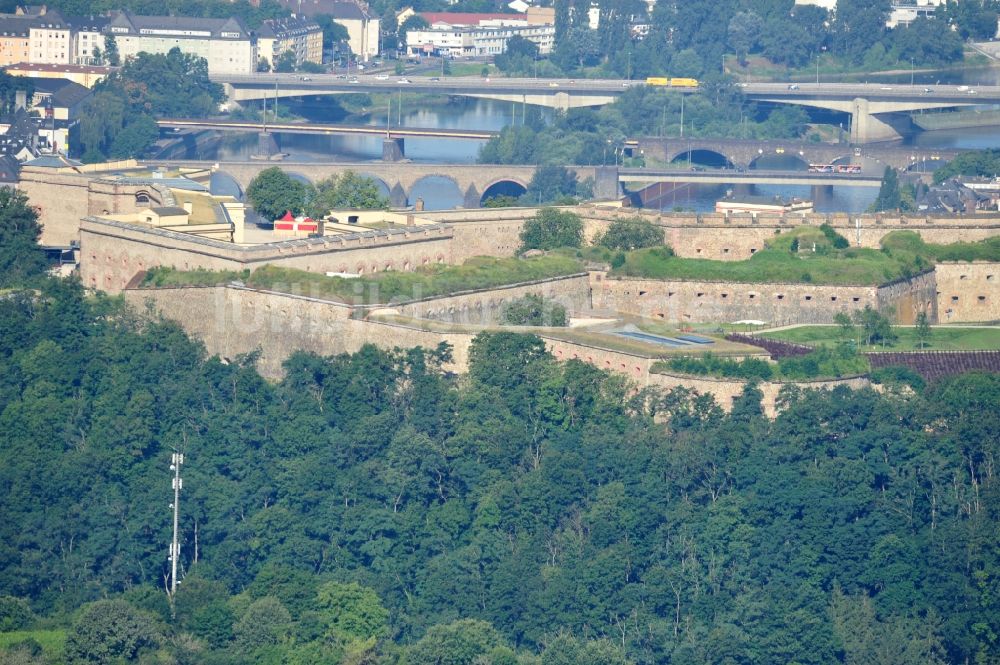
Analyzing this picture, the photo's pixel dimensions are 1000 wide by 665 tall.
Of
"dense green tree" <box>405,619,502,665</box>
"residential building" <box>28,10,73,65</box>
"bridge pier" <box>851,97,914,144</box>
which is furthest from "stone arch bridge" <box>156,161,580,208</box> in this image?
"dense green tree" <box>405,619,502,665</box>

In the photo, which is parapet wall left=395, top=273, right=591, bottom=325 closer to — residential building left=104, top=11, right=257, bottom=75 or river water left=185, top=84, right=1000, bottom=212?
river water left=185, top=84, right=1000, bottom=212

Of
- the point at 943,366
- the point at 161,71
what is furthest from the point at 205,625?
the point at 161,71

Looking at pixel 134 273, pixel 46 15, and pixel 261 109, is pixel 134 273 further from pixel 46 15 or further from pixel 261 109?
pixel 46 15

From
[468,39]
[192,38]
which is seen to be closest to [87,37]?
[192,38]

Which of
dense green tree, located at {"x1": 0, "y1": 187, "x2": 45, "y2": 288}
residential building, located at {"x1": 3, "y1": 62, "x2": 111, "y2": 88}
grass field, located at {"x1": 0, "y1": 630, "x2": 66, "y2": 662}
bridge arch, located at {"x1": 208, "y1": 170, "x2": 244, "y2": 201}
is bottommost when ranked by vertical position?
grass field, located at {"x1": 0, "y1": 630, "x2": 66, "y2": 662}

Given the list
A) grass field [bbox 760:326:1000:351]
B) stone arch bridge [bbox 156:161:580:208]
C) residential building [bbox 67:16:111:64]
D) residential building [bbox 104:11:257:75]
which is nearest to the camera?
grass field [bbox 760:326:1000:351]

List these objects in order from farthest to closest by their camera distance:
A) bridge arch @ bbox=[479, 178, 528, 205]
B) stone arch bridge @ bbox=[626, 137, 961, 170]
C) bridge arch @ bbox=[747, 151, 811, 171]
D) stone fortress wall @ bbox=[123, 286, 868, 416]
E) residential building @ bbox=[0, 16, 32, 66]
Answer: residential building @ bbox=[0, 16, 32, 66]
stone arch bridge @ bbox=[626, 137, 961, 170]
bridge arch @ bbox=[747, 151, 811, 171]
bridge arch @ bbox=[479, 178, 528, 205]
stone fortress wall @ bbox=[123, 286, 868, 416]

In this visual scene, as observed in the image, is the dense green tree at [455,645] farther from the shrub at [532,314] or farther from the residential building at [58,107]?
the residential building at [58,107]

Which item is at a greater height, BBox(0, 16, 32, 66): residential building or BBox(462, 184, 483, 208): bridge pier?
BBox(0, 16, 32, 66): residential building
